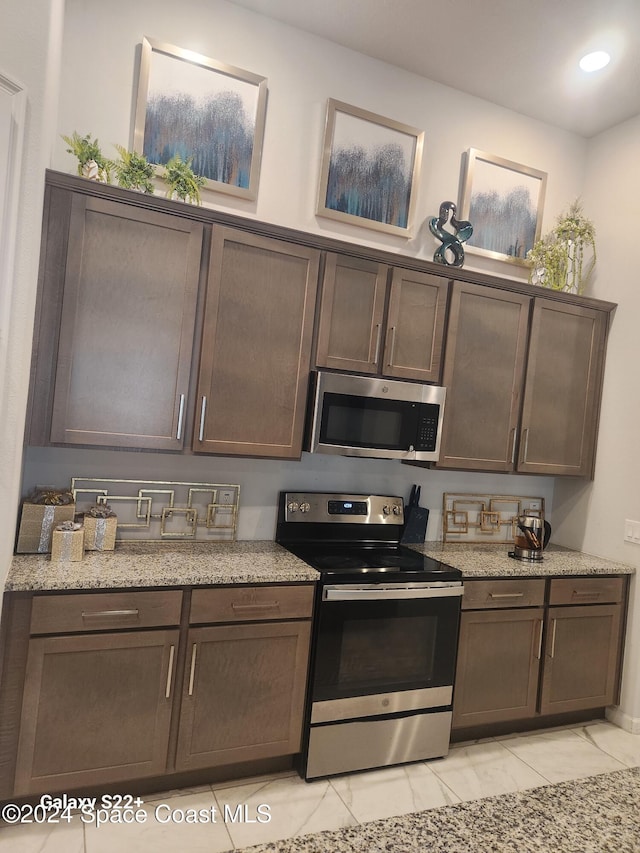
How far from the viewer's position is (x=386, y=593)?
2.43m

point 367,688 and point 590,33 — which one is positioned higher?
point 590,33

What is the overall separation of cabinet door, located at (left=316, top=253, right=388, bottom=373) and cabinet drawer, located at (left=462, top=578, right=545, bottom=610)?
3.69ft

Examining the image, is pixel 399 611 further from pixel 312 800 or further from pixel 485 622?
pixel 312 800

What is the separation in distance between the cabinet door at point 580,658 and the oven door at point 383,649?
0.64 meters

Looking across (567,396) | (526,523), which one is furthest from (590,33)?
(526,523)

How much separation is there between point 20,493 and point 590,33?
3172 mm

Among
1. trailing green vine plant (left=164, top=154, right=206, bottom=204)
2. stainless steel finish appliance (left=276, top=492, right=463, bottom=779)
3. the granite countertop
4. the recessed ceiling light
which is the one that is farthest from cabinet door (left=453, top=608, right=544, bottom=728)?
the recessed ceiling light

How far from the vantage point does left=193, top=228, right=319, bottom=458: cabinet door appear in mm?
2393

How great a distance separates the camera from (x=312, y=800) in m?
2.24

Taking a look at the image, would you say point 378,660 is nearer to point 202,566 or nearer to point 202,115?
point 202,566

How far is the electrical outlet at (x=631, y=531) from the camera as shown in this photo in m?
3.04

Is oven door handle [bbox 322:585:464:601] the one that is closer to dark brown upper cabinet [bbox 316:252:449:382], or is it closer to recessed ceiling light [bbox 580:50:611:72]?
dark brown upper cabinet [bbox 316:252:449:382]

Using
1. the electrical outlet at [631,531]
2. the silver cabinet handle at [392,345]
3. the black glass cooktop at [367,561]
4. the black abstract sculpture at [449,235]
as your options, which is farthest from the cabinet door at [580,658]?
the black abstract sculpture at [449,235]

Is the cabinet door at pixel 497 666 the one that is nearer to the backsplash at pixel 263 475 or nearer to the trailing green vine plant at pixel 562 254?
the backsplash at pixel 263 475
